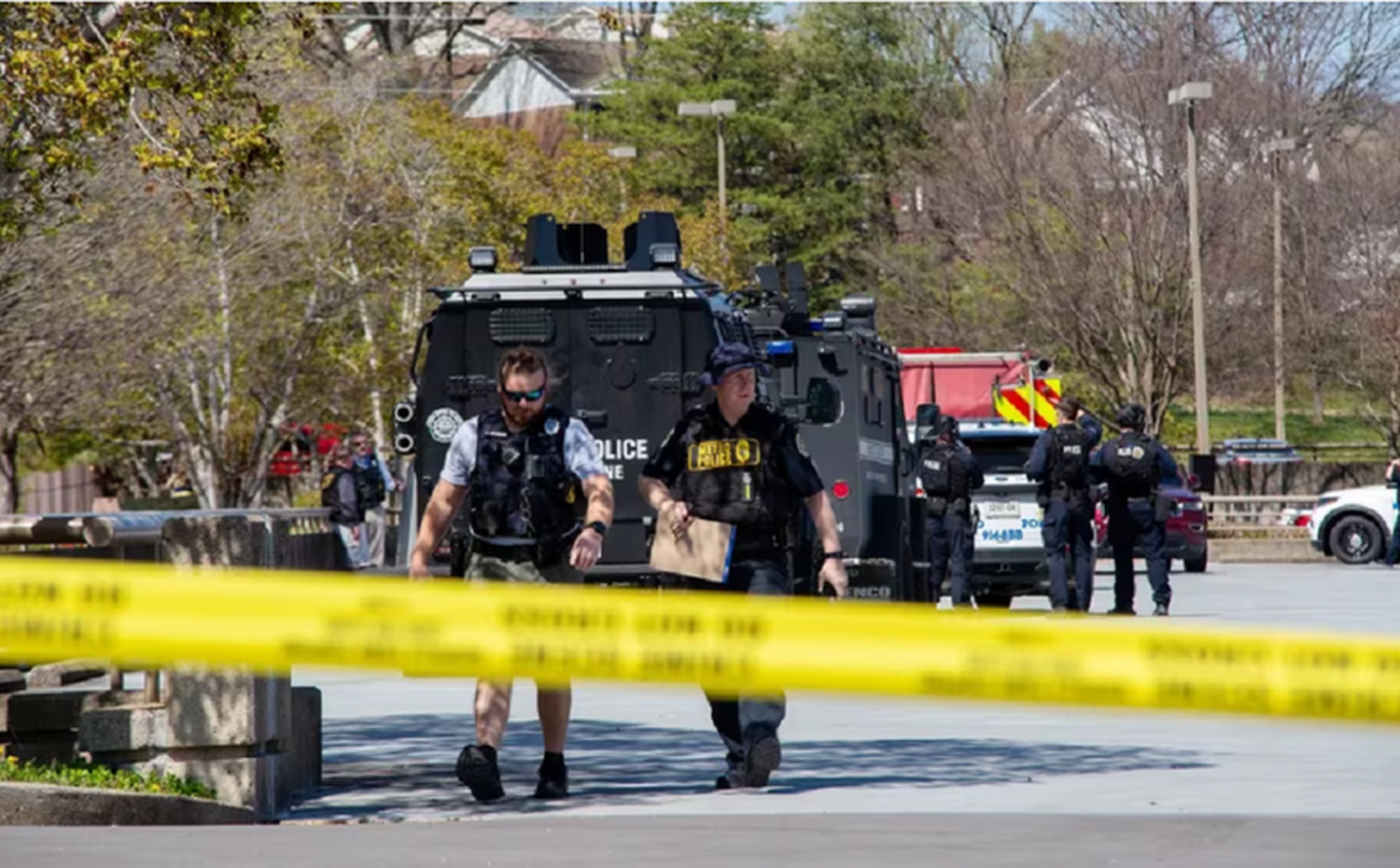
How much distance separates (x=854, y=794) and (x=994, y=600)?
15637mm

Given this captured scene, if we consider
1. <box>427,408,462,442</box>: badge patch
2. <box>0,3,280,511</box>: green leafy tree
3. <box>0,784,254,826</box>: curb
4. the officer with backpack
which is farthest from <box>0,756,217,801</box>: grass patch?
the officer with backpack

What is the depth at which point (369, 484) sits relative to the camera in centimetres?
3409

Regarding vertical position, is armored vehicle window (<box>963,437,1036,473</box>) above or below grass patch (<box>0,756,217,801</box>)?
above

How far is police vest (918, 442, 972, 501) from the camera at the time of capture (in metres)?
21.8

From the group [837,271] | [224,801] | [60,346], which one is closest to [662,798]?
[224,801]

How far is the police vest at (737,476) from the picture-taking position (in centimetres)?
1091

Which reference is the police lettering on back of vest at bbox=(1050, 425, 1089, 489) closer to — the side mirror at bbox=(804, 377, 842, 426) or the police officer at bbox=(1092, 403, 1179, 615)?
the police officer at bbox=(1092, 403, 1179, 615)

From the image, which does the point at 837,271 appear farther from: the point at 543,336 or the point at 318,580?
the point at 318,580

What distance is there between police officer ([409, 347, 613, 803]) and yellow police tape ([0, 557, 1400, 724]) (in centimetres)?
445

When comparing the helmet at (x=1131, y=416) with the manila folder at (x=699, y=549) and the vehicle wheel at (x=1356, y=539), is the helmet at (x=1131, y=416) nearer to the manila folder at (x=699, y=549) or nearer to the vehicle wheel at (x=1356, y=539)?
the manila folder at (x=699, y=549)

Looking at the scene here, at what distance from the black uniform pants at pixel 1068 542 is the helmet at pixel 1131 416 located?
726mm

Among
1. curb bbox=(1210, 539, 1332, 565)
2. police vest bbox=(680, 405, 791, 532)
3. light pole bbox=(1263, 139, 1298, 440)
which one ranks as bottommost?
curb bbox=(1210, 539, 1332, 565)

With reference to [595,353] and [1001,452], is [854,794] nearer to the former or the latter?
[595,353]

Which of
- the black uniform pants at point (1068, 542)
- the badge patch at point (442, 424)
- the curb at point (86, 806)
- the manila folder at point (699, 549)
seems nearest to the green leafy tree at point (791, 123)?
the black uniform pants at point (1068, 542)
